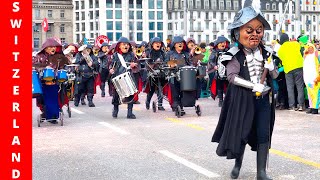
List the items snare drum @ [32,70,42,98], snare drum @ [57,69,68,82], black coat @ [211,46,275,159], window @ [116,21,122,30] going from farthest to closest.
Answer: window @ [116,21,122,30], snare drum @ [57,69,68,82], snare drum @ [32,70,42,98], black coat @ [211,46,275,159]

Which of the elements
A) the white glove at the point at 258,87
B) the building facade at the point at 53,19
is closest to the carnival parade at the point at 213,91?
the white glove at the point at 258,87

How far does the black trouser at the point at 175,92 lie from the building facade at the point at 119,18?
12761 centimetres

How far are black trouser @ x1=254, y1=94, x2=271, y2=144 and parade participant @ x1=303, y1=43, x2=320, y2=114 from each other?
8.30m

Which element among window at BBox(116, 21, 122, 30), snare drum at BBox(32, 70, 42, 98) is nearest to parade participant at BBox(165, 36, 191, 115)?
snare drum at BBox(32, 70, 42, 98)

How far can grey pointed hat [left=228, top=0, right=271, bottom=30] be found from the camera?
23.3 ft

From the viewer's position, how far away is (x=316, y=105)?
15156 millimetres

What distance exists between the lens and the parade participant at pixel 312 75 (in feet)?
49.6

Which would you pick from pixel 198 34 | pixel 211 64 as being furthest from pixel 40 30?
pixel 211 64

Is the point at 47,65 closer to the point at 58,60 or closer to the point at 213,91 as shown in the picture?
the point at 58,60

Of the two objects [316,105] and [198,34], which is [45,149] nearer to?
[316,105]

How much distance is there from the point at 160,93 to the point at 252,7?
957 centimetres

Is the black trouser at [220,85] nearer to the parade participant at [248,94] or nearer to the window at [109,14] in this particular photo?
the parade participant at [248,94]

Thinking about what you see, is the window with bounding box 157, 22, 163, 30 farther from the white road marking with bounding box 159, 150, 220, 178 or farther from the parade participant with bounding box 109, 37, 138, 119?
the white road marking with bounding box 159, 150, 220, 178
